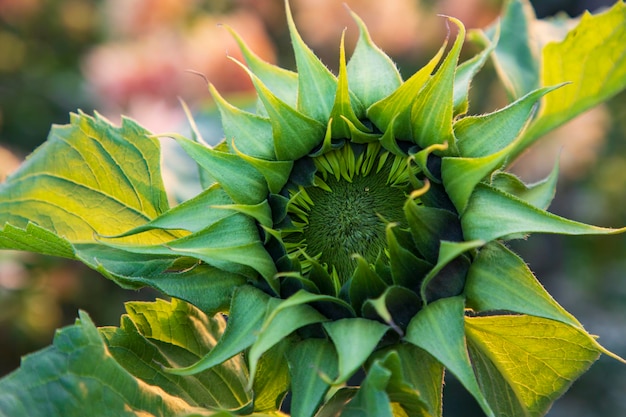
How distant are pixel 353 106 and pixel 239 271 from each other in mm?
214

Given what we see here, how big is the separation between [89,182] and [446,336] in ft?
1.86

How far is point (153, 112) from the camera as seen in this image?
2162 mm

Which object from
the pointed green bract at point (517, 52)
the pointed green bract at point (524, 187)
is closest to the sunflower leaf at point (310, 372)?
the pointed green bract at point (524, 187)

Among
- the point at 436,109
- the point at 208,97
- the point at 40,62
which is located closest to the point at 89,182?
the point at 436,109

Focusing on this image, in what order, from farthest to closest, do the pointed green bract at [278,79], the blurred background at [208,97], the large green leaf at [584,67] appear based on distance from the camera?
1. the blurred background at [208,97]
2. the large green leaf at [584,67]
3. the pointed green bract at [278,79]

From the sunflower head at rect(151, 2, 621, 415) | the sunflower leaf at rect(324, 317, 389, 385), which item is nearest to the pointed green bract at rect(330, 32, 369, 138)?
the sunflower head at rect(151, 2, 621, 415)

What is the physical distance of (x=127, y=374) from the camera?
34.7 inches

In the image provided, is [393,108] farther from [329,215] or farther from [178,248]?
[178,248]

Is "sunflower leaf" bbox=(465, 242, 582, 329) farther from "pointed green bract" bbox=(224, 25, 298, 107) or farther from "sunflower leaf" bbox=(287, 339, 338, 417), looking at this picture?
"pointed green bract" bbox=(224, 25, 298, 107)

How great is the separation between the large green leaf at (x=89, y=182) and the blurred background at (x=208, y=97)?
86cm

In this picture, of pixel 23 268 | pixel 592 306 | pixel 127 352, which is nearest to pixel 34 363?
pixel 127 352

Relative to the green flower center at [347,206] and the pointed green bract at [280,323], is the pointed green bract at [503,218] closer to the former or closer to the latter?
the green flower center at [347,206]

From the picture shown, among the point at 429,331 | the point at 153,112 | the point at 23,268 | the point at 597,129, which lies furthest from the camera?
the point at 597,129

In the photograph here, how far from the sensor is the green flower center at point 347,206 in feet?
2.91
